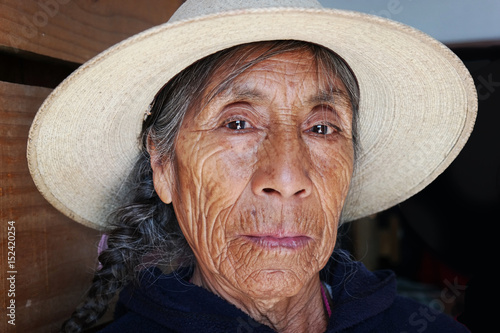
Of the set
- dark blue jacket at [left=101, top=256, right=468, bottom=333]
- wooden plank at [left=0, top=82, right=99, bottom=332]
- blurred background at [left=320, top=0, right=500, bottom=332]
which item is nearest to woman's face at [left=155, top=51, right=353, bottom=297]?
dark blue jacket at [left=101, top=256, right=468, bottom=333]

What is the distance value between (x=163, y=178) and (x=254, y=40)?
58 cm

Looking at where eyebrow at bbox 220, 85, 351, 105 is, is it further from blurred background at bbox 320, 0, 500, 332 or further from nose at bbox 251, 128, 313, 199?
blurred background at bbox 320, 0, 500, 332

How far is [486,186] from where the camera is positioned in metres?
2.53

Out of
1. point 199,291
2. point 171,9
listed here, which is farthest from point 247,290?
point 171,9

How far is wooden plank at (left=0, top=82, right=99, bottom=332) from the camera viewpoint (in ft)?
4.93

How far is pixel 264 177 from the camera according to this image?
1374mm

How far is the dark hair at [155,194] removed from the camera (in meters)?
1.48

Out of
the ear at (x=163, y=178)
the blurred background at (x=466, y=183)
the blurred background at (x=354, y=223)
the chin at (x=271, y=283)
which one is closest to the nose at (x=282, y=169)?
the chin at (x=271, y=283)

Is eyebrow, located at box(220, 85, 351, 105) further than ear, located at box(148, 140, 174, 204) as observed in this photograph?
No

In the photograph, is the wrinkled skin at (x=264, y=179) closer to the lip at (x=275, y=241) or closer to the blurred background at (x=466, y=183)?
the lip at (x=275, y=241)

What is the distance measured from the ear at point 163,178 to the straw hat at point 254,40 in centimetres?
17

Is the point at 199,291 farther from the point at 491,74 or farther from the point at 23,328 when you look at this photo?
the point at 491,74

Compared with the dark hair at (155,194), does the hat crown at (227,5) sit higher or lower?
higher

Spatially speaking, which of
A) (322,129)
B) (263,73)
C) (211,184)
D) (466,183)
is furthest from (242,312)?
(466,183)
